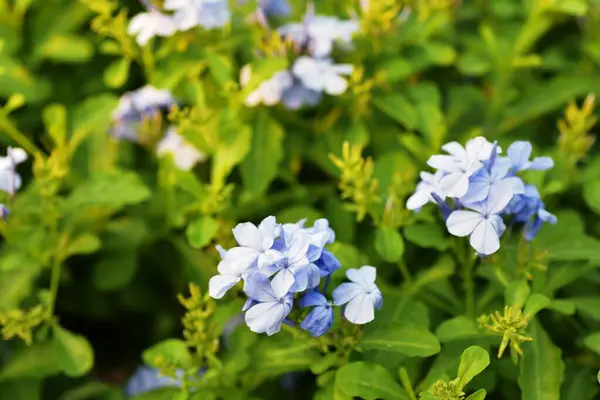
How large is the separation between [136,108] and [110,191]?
0.94 ft

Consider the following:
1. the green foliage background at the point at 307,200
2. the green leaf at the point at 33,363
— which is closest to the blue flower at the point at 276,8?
the green foliage background at the point at 307,200

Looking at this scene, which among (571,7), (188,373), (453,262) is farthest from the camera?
(571,7)

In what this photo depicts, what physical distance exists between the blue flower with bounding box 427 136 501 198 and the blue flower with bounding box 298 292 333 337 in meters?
0.26

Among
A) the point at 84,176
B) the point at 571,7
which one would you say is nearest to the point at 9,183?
the point at 84,176

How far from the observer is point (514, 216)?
4.31 ft

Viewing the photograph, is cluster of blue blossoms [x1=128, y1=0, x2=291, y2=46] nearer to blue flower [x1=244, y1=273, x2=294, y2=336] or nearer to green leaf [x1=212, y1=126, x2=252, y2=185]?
green leaf [x1=212, y1=126, x2=252, y2=185]

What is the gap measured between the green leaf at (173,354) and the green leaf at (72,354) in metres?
0.18

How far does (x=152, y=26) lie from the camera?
5.42 ft

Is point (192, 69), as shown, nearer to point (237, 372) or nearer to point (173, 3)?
point (173, 3)

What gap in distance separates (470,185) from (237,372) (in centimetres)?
56

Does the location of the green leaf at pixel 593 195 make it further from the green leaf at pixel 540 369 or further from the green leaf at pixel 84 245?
the green leaf at pixel 84 245

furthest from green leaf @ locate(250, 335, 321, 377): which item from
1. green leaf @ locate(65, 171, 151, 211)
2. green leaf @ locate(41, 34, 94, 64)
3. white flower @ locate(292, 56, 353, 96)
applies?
green leaf @ locate(41, 34, 94, 64)

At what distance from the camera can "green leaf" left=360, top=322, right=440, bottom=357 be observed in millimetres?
1262

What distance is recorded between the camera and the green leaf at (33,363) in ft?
5.43
